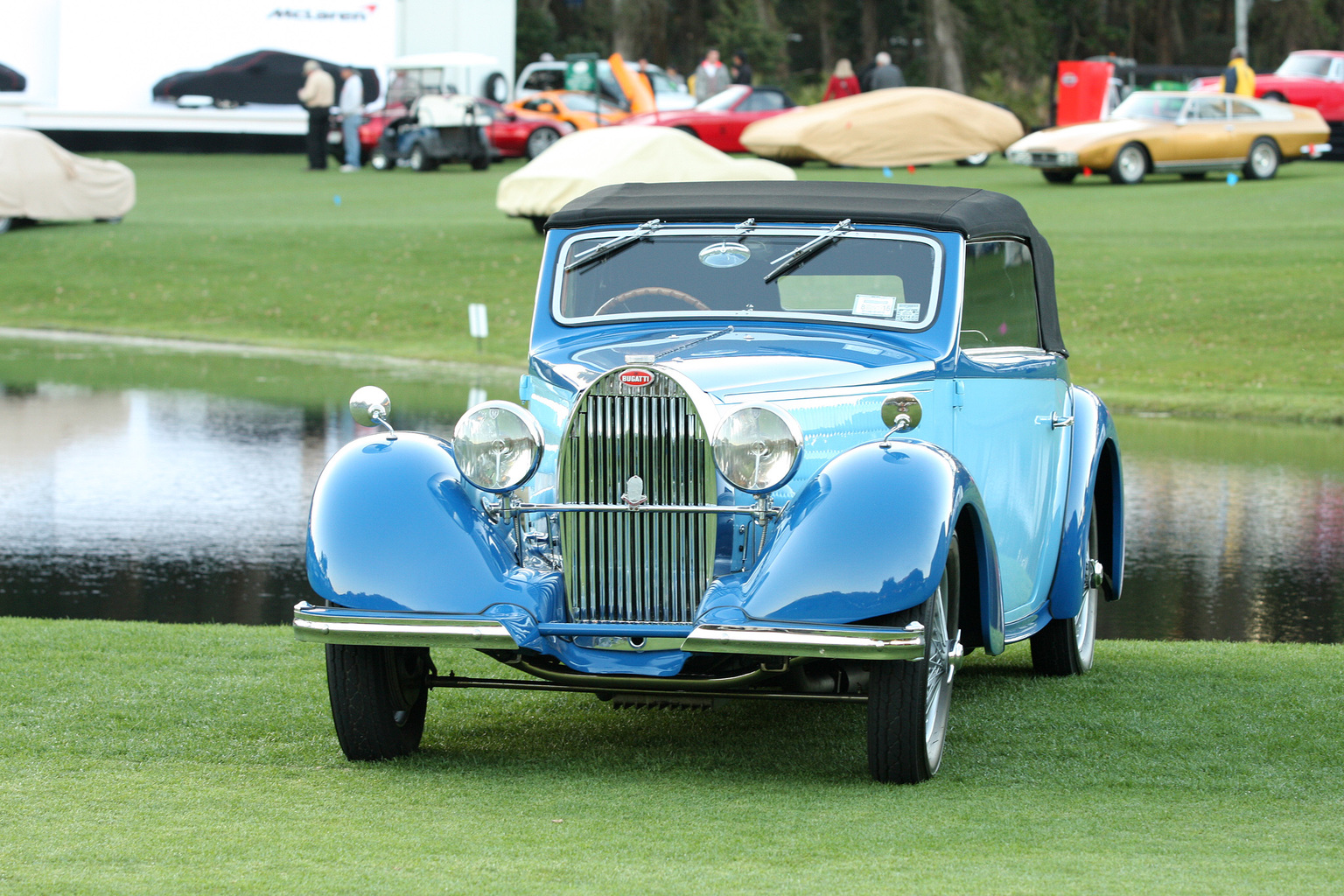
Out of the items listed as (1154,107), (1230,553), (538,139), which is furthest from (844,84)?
(1230,553)

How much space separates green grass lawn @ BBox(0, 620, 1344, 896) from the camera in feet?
13.9

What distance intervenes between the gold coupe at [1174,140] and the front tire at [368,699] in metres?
25.3

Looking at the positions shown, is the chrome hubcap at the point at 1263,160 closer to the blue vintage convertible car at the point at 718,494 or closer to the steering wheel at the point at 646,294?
the blue vintage convertible car at the point at 718,494

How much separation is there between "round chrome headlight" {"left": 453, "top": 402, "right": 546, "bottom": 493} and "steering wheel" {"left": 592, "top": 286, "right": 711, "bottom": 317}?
3.58ft

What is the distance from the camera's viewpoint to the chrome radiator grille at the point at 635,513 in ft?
17.5

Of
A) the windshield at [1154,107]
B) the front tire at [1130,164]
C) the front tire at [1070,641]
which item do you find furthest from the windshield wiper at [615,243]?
the windshield at [1154,107]

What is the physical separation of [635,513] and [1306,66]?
1414 inches

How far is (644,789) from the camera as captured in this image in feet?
17.1

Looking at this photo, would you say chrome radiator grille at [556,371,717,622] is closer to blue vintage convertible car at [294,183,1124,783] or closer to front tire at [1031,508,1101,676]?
blue vintage convertible car at [294,183,1124,783]

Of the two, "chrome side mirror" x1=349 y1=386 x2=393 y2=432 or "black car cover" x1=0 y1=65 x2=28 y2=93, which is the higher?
"black car cover" x1=0 y1=65 x2=28 y2=93

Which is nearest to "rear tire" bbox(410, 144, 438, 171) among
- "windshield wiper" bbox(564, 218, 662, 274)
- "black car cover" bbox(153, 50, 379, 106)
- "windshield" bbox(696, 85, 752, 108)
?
"windshield" bbox(696, 85, 752, 108)

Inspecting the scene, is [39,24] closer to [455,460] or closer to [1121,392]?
[1121,392]

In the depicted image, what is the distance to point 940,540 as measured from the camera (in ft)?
16.9

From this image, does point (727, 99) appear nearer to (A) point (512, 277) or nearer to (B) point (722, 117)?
(B) point (722, 117)
